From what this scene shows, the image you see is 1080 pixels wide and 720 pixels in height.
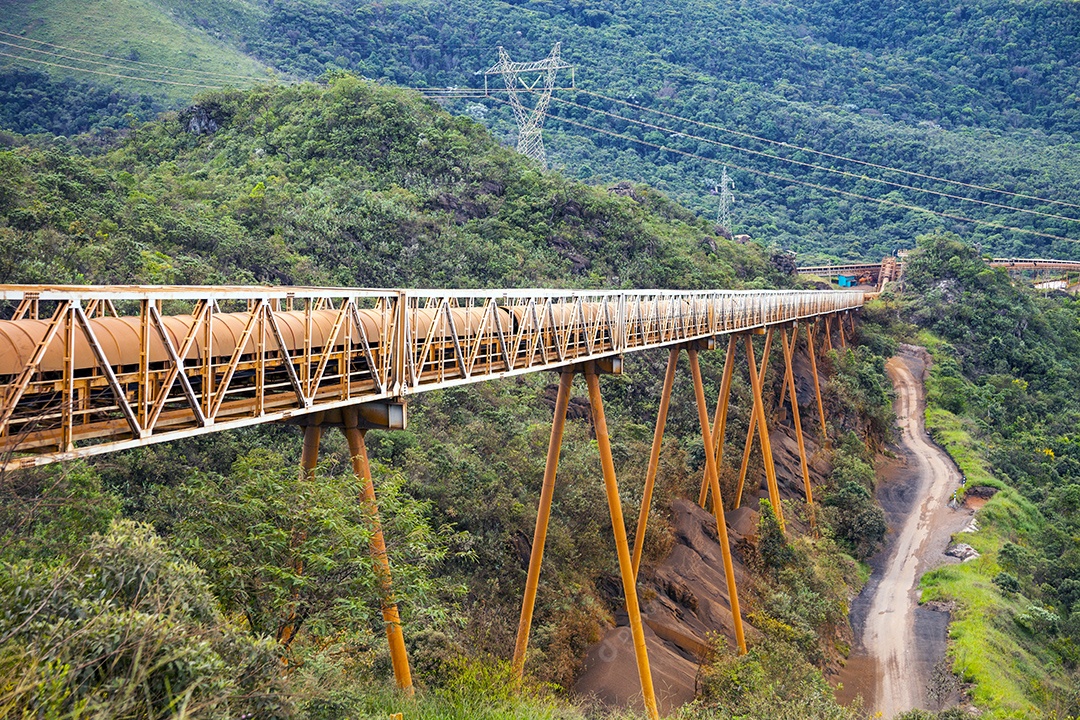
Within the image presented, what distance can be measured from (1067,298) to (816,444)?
53.7 metres

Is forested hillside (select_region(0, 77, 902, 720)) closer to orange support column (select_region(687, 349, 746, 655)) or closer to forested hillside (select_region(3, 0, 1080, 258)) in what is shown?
orange support column (select_region(687, 349, 746, 655))

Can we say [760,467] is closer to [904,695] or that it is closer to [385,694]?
[904,695]

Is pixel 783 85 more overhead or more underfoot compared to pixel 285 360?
more overhead

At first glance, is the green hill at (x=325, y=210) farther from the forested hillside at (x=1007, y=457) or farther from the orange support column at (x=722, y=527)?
the forested hillside at (x=1007, y=457)

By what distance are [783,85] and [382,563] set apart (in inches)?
5794

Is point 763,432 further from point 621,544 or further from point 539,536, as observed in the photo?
point 539,536

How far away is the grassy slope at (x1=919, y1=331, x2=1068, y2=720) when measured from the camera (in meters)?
25.6

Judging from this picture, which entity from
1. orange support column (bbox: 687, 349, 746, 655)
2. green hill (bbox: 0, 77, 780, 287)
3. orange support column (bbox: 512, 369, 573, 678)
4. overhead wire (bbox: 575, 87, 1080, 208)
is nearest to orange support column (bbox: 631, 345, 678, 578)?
orange support column (bbox: 687, 349, 746, 655)

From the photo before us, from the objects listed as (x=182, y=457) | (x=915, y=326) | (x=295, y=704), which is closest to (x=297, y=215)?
(x=182, y=457)

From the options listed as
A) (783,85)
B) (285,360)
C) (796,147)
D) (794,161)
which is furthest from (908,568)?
(783,85)

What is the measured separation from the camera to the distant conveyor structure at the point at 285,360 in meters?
7.70

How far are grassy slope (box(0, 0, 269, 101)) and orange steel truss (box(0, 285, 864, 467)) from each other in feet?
186

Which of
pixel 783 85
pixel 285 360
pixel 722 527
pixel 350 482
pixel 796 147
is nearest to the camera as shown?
pixel 285 360

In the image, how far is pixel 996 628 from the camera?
30188 mm
